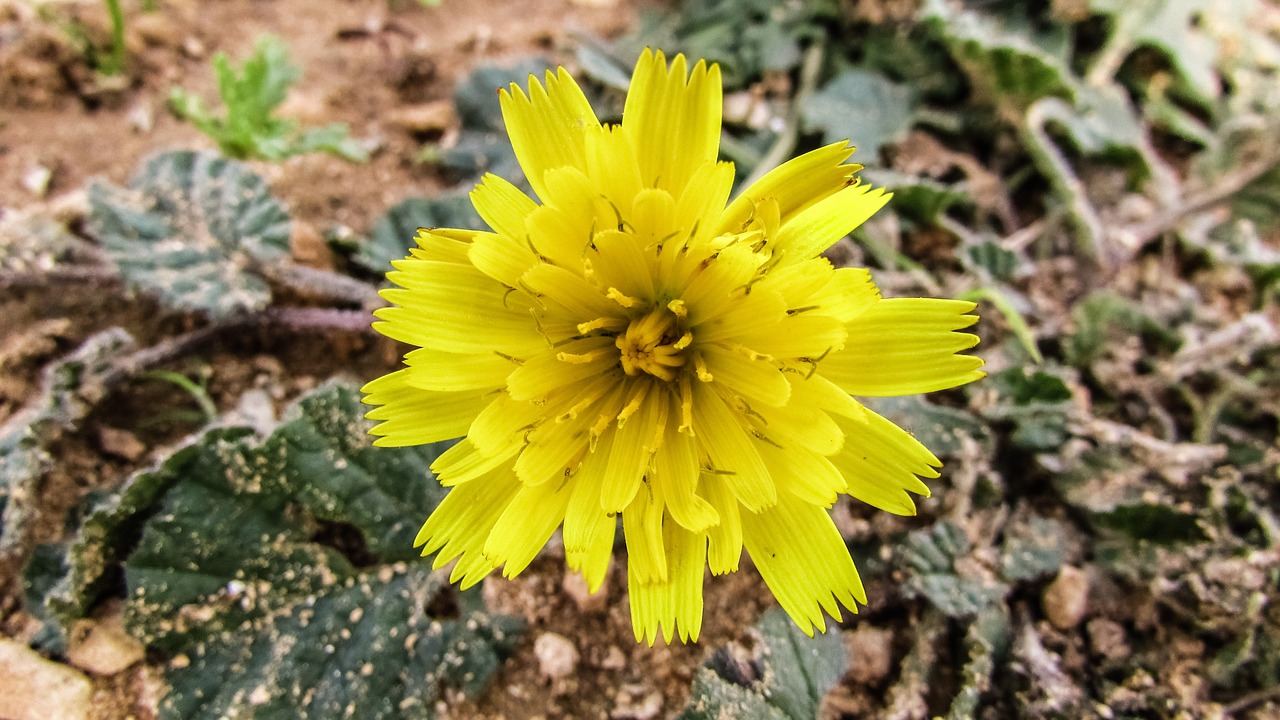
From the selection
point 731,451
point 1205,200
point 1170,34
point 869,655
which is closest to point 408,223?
point 731,451

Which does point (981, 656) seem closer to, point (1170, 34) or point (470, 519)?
point (470, 519)

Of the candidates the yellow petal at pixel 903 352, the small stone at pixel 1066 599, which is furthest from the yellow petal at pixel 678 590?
the small stone at pixel 1066 599

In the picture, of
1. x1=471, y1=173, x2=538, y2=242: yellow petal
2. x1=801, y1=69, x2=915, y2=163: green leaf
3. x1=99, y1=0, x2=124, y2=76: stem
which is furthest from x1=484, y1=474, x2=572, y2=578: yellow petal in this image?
x1=99, y1=0, x2=124, y2=76: stem

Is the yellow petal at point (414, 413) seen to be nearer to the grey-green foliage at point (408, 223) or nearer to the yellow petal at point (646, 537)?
the yellow petal at point (646, 537)

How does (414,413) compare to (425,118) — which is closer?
(414,413)

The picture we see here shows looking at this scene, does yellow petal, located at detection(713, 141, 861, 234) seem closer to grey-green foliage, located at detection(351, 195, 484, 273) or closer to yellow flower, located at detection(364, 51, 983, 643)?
yellow flower, located at detection(364, 51, 983, 643)

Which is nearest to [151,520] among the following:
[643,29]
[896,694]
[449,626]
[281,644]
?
[281,644]
